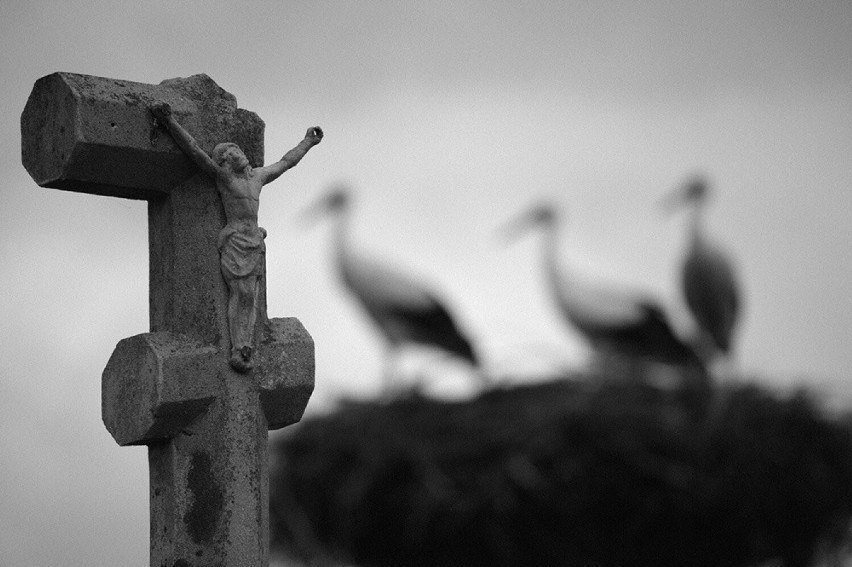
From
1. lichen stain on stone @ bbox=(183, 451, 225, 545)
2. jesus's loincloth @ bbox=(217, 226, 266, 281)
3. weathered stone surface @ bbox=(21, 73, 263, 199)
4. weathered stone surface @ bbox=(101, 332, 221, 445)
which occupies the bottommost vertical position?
lichen stain on stone @ bbox=(183, 451, 225, 545)

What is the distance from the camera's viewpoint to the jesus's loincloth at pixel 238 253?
2.19 meters

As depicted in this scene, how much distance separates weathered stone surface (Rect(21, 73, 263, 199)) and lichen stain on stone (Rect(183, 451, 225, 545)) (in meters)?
0.46

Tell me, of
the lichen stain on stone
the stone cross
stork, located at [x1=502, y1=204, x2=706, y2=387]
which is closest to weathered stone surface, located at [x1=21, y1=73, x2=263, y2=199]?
the stone cross

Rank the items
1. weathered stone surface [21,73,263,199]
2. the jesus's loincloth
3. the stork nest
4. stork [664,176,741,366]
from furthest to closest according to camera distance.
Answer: stork [664,176,741,366] < the stork nest < the jesus's loincloth < weathered stone surface [21,73,263,199]

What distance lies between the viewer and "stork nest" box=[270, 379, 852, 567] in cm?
515

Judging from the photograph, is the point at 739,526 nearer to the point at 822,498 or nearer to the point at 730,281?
the point at 822,498

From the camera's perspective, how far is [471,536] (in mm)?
5152

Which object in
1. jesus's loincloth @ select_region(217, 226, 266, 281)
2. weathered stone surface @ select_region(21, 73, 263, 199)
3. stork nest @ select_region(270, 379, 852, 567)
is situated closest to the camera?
weathered stone surface @ select_region(21, 73, 263, 199)

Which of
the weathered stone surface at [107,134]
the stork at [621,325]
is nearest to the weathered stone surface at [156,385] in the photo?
the weathered stone surface at [107,134]

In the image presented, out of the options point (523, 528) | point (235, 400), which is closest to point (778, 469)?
point (523, 528)

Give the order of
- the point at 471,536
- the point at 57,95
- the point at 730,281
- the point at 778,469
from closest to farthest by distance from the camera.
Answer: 1. the point at 57,95
2. the point at 471,536
3. the point at 778,469
4. the point at 730,281

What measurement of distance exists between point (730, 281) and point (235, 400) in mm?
5024

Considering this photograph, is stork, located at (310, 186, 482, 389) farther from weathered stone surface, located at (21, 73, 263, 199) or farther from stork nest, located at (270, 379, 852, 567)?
weathered stone surface, located at (21, 73, 263, 199)

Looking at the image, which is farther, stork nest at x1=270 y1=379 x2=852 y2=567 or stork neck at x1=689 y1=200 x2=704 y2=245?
stork neck at x1=689 y1=200 x2=704 y2=245
